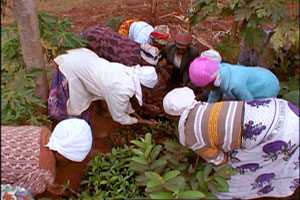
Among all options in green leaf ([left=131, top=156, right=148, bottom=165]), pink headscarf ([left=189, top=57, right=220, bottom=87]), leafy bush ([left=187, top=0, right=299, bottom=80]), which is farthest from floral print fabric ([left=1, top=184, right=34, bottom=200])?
leafy bush ([left=187, top=0, right=299, bottom=80])

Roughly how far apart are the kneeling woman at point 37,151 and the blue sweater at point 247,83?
1.03 meters

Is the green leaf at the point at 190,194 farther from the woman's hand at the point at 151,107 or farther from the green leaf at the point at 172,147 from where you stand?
the woman's hand at the point at 151,107

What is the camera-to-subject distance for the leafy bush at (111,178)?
2334 millimetres

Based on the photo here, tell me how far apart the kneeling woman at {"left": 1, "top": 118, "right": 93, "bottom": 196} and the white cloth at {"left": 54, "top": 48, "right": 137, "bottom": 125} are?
1.74 feet

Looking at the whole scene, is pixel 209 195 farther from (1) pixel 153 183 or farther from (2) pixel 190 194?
(1) pixel 153 183

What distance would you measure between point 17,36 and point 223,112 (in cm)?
184

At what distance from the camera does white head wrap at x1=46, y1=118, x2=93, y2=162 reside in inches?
77.2

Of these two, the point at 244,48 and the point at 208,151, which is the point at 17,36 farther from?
the point at 244,48

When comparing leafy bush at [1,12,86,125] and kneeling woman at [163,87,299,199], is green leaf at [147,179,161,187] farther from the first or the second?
leafy bush at [1,12,86,125]

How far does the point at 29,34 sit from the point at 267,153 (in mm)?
1884

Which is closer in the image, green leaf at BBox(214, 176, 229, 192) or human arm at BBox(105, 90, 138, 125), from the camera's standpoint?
green leaf at BBox(214, 176, 229, 192)

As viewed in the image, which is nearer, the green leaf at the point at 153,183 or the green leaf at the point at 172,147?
the green leaf at the point at 153,183

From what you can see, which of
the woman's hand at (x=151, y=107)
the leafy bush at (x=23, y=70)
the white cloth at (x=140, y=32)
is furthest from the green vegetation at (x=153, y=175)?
the white cloth at (x=140, y=32)

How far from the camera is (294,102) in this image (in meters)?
2.04
